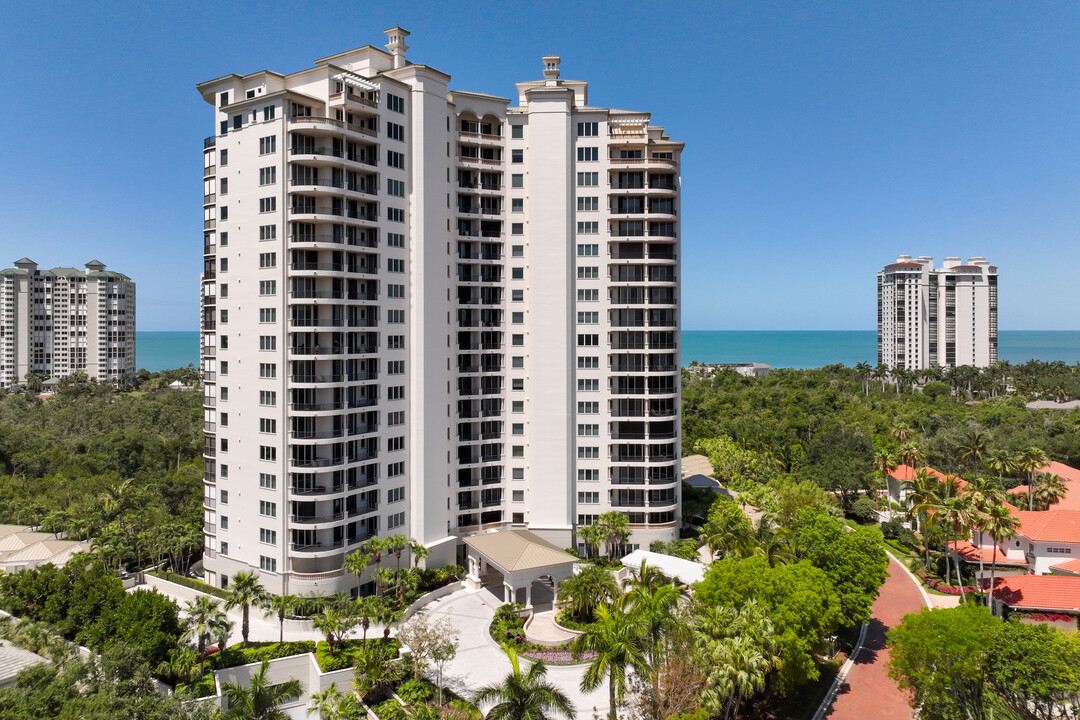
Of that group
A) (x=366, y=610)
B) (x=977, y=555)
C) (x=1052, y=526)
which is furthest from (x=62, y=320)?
(x=1052, y=526)

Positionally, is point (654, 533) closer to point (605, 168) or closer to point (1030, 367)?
point (605, 168)

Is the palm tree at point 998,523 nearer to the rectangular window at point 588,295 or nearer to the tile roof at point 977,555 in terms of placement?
the tile roof at point 977,555

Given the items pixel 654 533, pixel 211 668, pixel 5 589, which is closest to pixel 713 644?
pixel 654 533

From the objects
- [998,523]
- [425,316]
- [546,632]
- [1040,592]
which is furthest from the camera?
[425,316]

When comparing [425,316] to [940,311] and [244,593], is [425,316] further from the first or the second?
→ [940,311]

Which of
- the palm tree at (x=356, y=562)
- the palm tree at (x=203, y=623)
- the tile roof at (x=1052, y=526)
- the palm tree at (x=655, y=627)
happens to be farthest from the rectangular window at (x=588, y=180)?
the tile roof at (x=1052, y=526)
